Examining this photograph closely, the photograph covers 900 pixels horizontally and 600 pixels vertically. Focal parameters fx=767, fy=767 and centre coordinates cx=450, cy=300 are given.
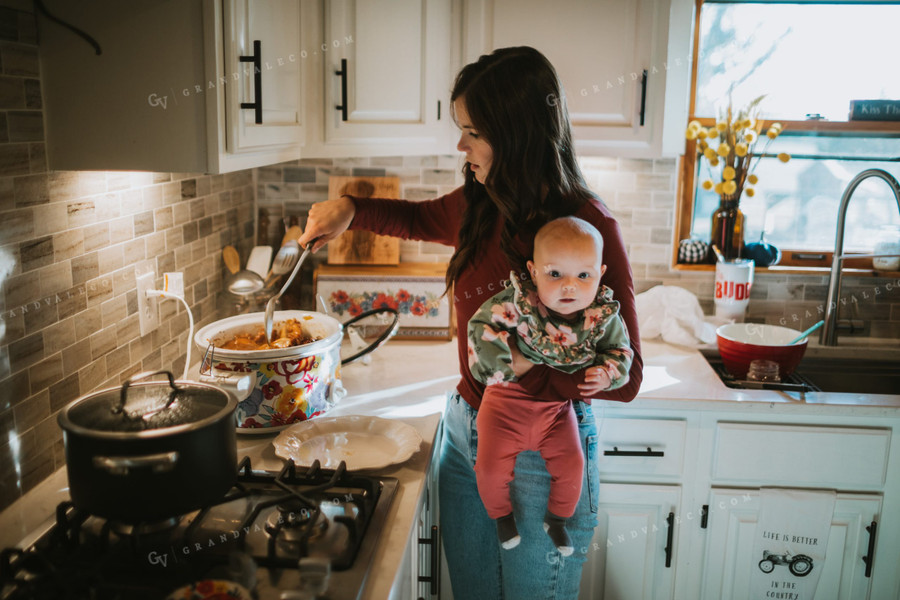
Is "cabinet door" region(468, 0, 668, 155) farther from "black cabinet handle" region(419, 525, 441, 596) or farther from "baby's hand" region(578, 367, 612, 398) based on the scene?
"black cabinet handle" region(419, 525, 441, 596)

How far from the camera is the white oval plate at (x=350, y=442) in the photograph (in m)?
1.54

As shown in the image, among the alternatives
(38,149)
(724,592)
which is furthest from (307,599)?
(724,592)

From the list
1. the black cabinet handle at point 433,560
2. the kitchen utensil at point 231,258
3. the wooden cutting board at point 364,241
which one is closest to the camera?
the black cabinet handle at point 433,560

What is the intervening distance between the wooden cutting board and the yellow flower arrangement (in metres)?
1.01

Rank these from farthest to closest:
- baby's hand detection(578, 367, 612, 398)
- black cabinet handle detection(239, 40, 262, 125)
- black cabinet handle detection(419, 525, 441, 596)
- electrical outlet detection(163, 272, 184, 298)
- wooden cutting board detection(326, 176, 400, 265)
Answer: wooden cutting board detection(326, 176, 400, 265) → electrical outlet detection(163, 272, 184, 298) → black cabinet handle detection(419, 525, 441, 596) → black cabinet handle detection(239, 40, 262, 125) → baby's hand detection(578, 367, 612, 398)

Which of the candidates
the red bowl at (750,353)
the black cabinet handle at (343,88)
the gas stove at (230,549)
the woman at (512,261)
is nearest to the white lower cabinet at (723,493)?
the red bowl at (750,353)

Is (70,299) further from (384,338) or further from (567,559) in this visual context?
(567,559)

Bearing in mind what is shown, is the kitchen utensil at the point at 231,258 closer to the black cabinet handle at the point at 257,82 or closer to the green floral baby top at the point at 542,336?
the black cabinet handle at the point at 257,82

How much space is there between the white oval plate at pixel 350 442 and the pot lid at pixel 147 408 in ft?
1.19

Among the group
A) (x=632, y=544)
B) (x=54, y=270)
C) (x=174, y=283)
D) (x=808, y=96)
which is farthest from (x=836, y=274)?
(x=54, y=270)

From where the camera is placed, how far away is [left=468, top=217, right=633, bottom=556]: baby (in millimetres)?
1396

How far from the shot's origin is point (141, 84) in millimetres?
1405

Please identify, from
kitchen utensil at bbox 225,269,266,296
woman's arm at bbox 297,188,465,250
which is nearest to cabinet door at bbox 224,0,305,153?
woman's arm at bbox 297,188,465,250

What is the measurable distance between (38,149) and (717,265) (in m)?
1.99
